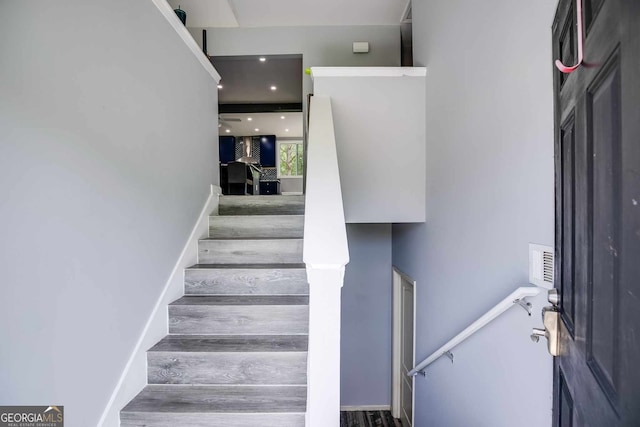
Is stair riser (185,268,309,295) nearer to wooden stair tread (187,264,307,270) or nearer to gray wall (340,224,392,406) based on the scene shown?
wooden stair tread (187,264,307,270)

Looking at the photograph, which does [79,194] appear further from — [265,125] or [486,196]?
[265,125]

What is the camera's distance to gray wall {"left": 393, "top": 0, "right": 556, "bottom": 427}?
3.90ft

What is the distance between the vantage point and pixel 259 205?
3.23 metres

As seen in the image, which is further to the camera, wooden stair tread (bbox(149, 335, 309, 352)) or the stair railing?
wooden stair tread (bbox(149, 335, 309, 352))

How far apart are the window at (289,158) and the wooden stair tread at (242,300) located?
7.37m

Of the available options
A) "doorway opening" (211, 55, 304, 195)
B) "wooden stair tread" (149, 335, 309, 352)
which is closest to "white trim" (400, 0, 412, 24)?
"doorway opening" (211, 55, 304, 195)

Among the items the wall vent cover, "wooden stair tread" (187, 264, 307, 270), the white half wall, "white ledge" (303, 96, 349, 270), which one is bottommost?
"wooden stair tread" (187, 264, 307, 270)

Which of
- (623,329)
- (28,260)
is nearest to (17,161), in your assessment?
(28,260)

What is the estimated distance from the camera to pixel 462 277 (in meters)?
1.89

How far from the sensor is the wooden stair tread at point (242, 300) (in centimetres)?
210

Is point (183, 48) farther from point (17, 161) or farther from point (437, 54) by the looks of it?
point (437, 54)

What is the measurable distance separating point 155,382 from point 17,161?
1.37 metres

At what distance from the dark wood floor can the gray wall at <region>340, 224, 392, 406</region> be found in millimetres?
111

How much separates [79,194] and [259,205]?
1967mm
